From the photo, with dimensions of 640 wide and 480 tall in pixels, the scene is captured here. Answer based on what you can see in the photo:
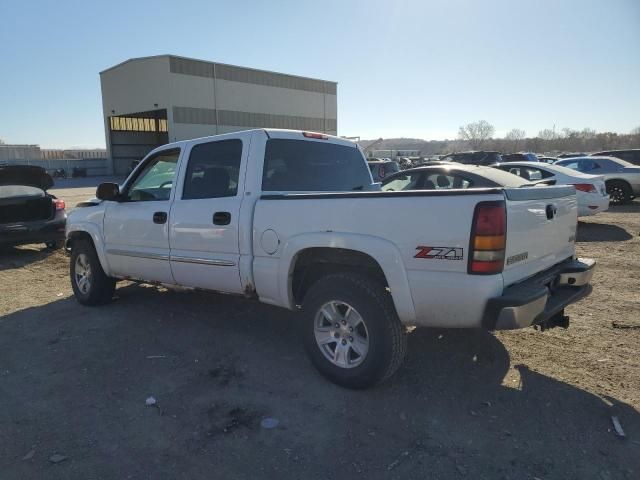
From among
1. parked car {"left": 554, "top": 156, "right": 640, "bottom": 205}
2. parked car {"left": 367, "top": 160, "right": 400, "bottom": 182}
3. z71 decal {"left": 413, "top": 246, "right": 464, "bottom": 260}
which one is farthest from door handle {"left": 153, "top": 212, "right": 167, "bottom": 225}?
parked car {"left": 554, "top": 156, "right": 640, "bottom": 205}

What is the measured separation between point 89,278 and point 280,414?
3695mm

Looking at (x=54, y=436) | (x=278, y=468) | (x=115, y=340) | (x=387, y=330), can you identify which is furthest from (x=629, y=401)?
(x=115, y=340)

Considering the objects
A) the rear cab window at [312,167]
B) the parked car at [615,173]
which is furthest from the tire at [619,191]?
the rear cab window at [312,167]

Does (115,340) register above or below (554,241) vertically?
below

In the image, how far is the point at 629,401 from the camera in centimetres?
333

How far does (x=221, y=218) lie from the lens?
4227 millimetres

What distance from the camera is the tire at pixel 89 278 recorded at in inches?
227

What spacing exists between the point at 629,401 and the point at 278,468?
2492 millimetres

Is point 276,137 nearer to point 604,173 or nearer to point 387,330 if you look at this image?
point 387,330

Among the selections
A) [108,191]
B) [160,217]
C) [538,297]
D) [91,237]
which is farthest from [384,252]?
[91,237]

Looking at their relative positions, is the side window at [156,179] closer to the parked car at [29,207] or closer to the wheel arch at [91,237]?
the wheel arch at [91,237]

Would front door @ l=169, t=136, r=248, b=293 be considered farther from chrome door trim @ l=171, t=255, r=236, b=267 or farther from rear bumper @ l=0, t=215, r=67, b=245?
rear bumper @ l=0, t=215, r=67, b=245

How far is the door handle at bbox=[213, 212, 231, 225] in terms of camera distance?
13.7 ft

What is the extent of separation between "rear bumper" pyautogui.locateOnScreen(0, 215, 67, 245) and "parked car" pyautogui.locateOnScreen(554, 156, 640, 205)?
46.3ft
